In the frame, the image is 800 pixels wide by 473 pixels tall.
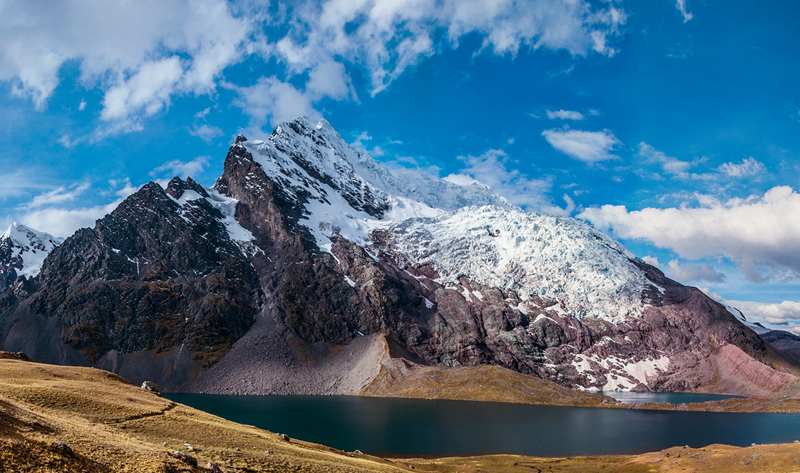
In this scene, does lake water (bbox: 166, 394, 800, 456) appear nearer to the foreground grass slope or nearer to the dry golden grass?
the dry golden grass

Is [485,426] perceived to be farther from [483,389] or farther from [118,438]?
[118,438]

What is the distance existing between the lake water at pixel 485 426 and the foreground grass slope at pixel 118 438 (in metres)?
27.3

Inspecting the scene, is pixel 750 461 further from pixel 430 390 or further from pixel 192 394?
pixel 192 394

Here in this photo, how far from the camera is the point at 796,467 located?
218 ft

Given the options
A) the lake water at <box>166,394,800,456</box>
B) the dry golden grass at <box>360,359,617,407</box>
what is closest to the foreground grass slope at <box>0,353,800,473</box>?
the lake water at <box>166,394,800,456</box>

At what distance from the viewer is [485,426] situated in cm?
12225

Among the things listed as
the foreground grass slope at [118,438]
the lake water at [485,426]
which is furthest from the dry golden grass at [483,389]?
the foreground grass slope at [118,438]

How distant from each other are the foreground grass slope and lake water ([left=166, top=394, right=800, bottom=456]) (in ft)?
89.4

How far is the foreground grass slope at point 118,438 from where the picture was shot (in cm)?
2455

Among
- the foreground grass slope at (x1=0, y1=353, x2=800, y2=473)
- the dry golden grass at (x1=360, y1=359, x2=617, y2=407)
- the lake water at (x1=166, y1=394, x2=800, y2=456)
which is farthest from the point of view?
the dry golden grass at (x1=360, y1=359, x2=617, y2=407)

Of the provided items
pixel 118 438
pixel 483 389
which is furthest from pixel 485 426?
pixel 118 438

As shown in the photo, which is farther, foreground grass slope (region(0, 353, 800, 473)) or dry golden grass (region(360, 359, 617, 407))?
dry golden grass (region(360, 359, 617, 407))

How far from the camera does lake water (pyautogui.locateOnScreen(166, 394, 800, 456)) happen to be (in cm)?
9938

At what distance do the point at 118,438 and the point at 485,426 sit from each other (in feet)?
336
